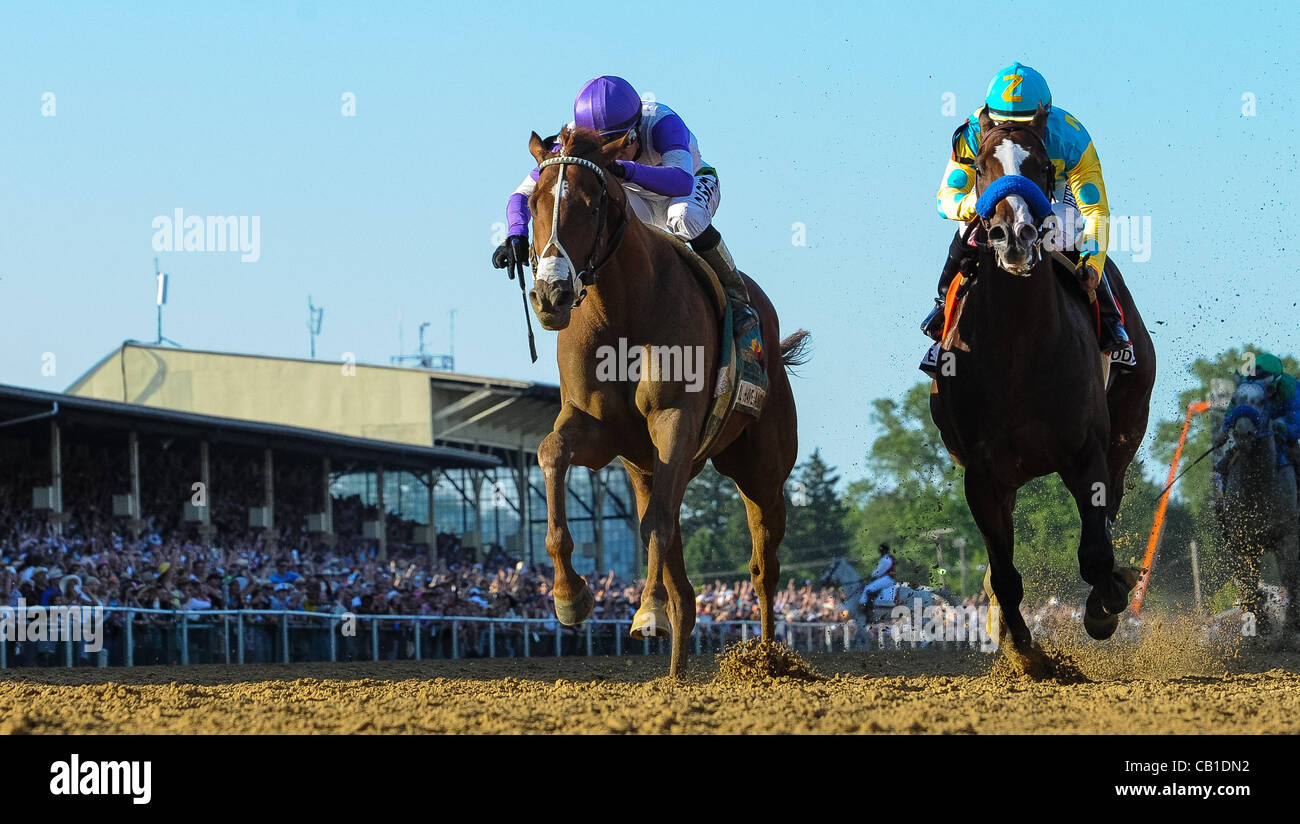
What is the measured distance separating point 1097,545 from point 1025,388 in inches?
31.5

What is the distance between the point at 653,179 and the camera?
7.07 metres

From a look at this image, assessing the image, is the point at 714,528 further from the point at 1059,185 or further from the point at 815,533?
the point at 1059,185

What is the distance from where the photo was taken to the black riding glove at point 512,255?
677cm

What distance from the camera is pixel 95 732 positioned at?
4.36 metres

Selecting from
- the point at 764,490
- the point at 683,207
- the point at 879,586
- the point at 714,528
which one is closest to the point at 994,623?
the point at 764,490

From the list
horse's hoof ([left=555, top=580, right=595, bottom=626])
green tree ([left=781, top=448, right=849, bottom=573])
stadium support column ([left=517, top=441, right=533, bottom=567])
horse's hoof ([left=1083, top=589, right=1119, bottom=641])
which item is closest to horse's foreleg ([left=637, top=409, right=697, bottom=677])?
horse's hoof ([left=555, top=580, right=595, bottom=626])

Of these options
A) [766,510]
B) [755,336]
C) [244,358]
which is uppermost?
[244,358]

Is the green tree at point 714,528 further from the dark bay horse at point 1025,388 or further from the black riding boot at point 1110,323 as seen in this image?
the dark bay horse at point 1025,388

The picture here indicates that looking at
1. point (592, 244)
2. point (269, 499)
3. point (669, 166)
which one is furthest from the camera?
point (269, 499)

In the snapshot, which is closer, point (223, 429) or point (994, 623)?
point (994, 623)
